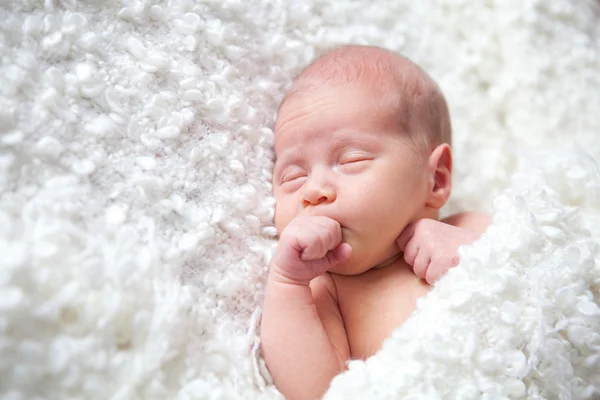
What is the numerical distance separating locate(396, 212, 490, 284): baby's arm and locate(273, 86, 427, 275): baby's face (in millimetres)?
21

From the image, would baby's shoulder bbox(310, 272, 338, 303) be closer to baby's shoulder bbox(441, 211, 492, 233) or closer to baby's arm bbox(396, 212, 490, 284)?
baby's arm bbox(396, 212, 490, 284)

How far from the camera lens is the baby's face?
0.93 metres

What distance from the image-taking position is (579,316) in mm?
808

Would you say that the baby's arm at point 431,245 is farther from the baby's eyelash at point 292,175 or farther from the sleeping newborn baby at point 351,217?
the baby's eyelash at point 292,175

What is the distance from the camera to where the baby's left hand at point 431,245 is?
0.92 meters

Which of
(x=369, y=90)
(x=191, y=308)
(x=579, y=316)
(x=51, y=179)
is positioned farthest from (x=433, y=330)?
(x=51, y=179)

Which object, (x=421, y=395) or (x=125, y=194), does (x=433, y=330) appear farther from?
(x=125, y=194)

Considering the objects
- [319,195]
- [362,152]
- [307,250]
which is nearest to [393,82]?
[362,152]

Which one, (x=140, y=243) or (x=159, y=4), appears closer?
(x=140, y=243)

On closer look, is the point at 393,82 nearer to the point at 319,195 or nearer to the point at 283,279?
the point at 319,195

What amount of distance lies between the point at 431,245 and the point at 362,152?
189mm

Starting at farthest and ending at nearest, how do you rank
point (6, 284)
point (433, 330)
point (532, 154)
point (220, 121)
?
point (532, 154) → point (220, 121) → point (433, 330) → point (6, 284)

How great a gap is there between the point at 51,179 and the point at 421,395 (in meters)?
0.56

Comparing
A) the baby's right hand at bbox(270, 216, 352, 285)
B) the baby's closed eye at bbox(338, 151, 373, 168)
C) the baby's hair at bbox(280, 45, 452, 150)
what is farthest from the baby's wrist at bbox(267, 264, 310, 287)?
the baby's hair at bbox(280, 45, 452, 150)
